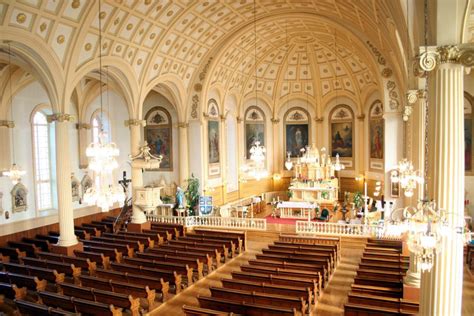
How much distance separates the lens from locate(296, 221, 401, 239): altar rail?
58.7 feet

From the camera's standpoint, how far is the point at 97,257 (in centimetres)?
1472

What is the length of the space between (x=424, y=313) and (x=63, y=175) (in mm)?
14562

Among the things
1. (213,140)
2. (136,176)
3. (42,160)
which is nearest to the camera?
(136,176)

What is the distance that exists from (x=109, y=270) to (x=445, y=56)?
38.7 ft

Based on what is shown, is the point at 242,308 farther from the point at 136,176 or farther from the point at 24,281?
the point at 136,176

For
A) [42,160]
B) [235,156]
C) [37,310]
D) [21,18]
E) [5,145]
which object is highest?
[21,18]

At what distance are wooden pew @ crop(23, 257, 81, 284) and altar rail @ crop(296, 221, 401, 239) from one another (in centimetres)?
1053

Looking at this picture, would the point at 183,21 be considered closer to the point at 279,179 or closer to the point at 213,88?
the point at 213,88

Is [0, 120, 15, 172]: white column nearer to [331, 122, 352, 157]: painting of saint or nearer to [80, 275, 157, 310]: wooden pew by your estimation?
[80, 275, 157, 310]: wooden pew

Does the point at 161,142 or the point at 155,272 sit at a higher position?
the point at 161,142

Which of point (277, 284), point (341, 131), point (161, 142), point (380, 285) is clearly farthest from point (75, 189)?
point (341, 131)

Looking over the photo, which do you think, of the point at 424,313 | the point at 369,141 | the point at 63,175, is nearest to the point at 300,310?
the point at 424,313

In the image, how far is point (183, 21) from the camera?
19.6 m

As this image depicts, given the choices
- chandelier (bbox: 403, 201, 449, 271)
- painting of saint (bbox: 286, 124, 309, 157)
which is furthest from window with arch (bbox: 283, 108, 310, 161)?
chandelier (bbox: 403, 201, 449, 271)
